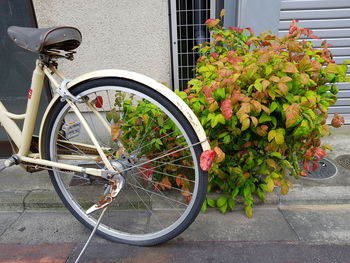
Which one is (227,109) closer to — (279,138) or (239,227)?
(279,138)

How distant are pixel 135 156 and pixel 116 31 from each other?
1.79 m

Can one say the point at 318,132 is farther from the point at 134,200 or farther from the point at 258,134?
the point at 134,200

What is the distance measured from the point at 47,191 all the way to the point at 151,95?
176cm

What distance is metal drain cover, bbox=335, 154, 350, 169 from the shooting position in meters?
3.16

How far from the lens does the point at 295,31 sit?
7.44ft

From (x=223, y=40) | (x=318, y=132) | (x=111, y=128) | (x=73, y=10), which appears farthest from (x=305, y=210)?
(x=73, y=10)

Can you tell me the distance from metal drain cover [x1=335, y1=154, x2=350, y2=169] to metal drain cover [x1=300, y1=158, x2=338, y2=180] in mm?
102

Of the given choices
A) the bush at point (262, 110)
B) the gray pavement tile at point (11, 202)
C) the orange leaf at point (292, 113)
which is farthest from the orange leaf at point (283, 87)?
the gray pavement tile at point (11, 202)

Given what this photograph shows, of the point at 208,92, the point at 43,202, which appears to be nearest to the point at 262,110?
the point at 208,92

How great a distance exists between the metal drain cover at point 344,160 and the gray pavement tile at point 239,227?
3.64ft

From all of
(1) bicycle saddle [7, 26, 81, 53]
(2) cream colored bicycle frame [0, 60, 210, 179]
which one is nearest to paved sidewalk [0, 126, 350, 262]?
(2) cream colored bicycle frame [0, 60, 210, 179]

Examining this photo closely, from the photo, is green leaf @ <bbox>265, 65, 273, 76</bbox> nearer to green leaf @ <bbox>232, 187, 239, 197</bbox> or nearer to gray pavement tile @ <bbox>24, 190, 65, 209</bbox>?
green leaf @ <bbox>232, 187, 239, 197</bbox>

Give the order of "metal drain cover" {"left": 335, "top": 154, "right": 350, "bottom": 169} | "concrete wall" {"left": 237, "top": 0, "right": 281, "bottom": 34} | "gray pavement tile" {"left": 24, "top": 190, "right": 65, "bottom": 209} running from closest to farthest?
"gray pavement tile" {"left": 24, "top": 190, "right": 65, "bottom": 209} < "metal drain cover" {"left": 335, "top": 154, "right": 350, "bottom": 169} < "concrete wall" {"left": 237, "top": 0, "right": 281, "bottom": 34}

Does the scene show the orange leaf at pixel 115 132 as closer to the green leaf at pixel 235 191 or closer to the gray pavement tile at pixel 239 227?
the gray pavement tile at pixel 239 227
